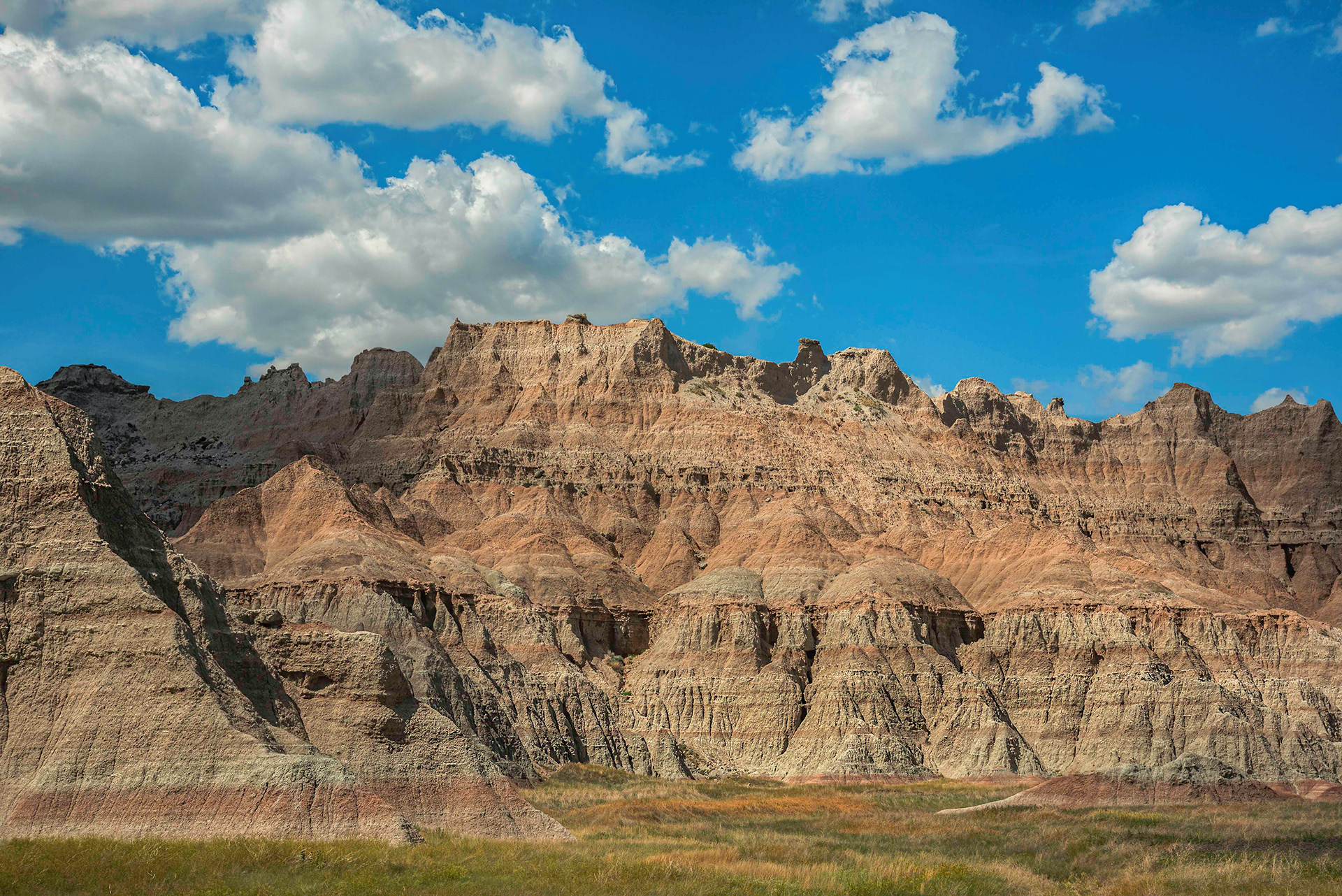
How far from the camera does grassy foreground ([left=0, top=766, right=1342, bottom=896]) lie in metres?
40.4

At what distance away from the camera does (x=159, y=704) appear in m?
45.2

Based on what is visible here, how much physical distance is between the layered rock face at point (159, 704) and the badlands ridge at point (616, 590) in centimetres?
11

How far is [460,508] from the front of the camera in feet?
486

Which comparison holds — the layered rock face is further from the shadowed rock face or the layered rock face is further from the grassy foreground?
the shadowed rock face

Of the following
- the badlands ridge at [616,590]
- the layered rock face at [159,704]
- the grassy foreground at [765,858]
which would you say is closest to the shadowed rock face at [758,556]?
the badlands ridge at [616,590]

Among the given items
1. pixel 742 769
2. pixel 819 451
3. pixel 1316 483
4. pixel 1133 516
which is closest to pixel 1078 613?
pixel 742 769

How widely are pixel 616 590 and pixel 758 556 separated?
1510 cm

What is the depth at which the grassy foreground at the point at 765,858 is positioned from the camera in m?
40.4

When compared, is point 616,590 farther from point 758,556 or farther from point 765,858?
point 765,858

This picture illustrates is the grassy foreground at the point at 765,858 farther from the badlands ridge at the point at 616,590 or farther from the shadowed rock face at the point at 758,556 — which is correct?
the shadowed rock face at the point at 758,556

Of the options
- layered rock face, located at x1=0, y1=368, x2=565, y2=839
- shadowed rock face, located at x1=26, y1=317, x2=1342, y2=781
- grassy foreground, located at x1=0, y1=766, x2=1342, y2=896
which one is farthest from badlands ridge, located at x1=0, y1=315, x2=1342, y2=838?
grassy foreground, located at x1=0, y1=766, x2=1342, y2=896

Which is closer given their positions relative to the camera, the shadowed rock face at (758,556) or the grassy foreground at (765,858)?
the grassy foreground at (765,858)

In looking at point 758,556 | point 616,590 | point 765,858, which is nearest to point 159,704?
point 765,858

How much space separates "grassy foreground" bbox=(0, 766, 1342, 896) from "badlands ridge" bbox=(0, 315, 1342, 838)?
90.4 inches
